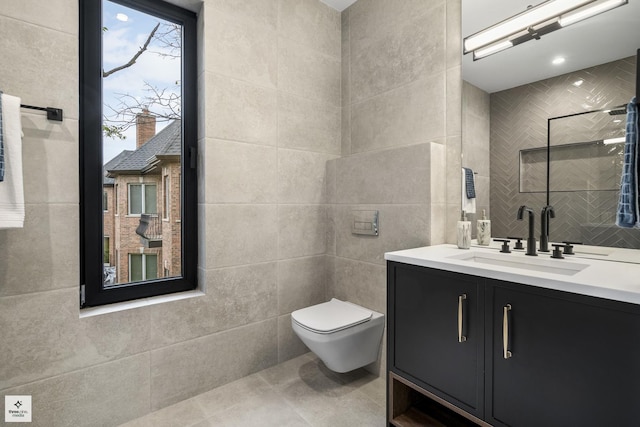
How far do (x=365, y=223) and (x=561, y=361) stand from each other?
4.19 feet

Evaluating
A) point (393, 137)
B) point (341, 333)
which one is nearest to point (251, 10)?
point (393, 137)

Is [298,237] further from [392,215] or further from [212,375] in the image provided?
[212,375]

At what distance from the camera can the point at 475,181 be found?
1813mm

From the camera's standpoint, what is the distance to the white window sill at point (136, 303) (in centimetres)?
156

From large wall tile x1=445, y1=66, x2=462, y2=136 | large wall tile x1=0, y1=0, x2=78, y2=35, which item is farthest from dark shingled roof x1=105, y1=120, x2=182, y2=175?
large wall tile x1=445, y1=66, x2=462, y2=136

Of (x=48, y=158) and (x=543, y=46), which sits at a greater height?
(x=543, y=46)

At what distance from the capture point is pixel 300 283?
2.31 meters

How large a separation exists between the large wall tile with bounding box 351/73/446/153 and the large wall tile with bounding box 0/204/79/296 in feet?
5.87

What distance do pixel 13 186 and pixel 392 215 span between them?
1.83 metres

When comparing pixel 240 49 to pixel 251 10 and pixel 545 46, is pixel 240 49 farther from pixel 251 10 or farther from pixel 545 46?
pixel 545 46

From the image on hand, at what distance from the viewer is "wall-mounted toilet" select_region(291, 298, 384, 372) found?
172 cm

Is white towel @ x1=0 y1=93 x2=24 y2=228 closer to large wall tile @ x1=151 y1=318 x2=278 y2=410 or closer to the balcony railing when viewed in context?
the balcony railing

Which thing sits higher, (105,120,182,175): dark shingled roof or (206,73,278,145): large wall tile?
(206,73,278,145): large wall tile
